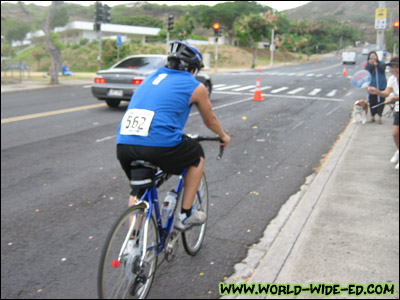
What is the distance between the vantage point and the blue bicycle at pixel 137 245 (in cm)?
291

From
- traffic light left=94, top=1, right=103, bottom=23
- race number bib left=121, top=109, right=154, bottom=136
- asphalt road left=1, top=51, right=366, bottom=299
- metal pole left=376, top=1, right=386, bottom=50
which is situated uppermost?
traffic light left=94, top=1, right=103, bottom=23

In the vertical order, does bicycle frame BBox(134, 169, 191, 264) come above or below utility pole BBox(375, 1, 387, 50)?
below

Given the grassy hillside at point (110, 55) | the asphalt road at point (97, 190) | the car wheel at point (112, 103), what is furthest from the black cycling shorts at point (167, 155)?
the grassy hillside at point (110, 55)

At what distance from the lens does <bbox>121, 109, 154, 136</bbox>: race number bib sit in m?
3.15

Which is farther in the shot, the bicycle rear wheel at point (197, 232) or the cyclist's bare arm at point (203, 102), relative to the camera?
the bicycle rear wheel at point (197, 232)

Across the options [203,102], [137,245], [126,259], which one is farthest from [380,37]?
[126,259]

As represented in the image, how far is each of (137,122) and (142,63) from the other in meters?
11.3

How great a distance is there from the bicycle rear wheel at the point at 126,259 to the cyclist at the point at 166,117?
10.2 inches

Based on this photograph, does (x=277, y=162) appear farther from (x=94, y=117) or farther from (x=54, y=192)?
(x=94, y=117)

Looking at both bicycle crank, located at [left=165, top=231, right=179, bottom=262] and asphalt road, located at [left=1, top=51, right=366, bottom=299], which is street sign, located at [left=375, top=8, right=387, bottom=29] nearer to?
asphalt road, located at [left=1, top=51, right=366, bottom=299]

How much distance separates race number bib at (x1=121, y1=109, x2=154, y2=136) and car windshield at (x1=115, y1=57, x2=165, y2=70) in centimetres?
1077

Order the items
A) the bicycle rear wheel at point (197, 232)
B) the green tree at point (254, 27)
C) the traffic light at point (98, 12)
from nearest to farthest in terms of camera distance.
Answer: the bicycle rear wheel at point (197, 232) < the traffic light at point (98, 12) < the green tree at point (254, 27)

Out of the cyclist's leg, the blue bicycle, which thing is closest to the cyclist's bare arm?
the blue bicycle

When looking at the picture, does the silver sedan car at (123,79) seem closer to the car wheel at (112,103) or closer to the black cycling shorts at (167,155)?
the car wheel at (112,103)
